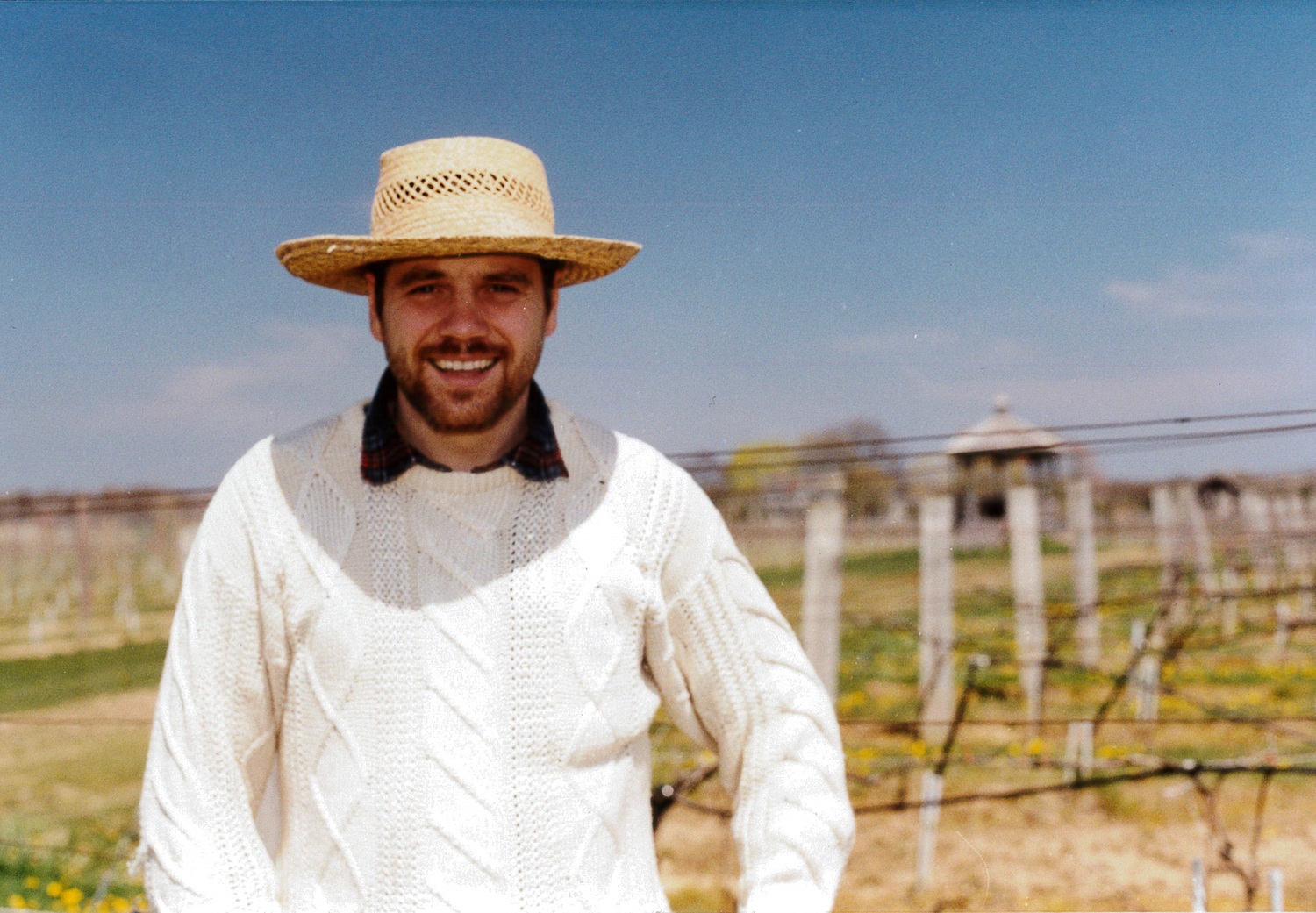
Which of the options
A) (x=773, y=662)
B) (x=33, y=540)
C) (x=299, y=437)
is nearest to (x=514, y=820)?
(x=773, y=662)

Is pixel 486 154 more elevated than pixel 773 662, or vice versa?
pixel 486 154

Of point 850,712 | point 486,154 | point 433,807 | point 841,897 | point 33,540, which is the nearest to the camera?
point 433,807

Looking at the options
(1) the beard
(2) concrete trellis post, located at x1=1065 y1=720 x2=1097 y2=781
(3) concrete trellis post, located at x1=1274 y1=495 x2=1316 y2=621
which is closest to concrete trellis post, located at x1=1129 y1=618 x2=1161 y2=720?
(2) concrete trellis post, located at x1=1065 y1=720 x2=1097 y2=781

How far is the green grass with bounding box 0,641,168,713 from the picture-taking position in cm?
822

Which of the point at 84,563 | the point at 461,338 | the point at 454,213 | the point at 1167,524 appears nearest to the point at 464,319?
the point at 461,338

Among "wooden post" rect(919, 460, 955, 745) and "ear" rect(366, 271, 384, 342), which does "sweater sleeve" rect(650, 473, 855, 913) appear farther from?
"wooden post" rect(919, 460, 955, 745)

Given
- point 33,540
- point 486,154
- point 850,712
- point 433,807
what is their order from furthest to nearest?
point 33,540, point 850,712, point 486,154, point 433,807

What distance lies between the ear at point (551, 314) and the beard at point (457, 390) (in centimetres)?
15

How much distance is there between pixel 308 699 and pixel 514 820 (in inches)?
13.4

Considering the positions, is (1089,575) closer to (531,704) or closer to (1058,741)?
(1058,741)

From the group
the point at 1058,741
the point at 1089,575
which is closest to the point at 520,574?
the point at 1058,741

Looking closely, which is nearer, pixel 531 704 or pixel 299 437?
pixel 531 704

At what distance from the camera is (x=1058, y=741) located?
6324mm

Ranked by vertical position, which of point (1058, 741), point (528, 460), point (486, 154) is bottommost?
point (1058, 741)
